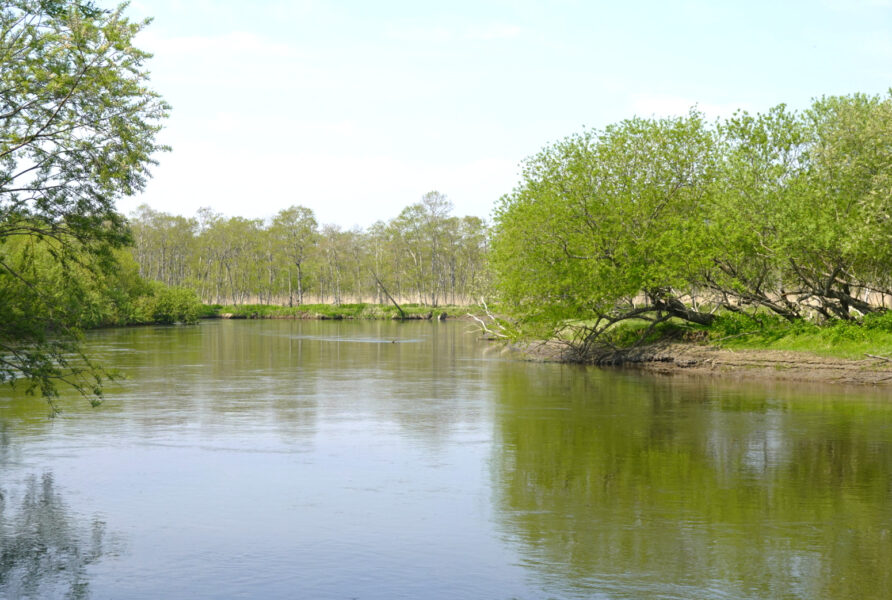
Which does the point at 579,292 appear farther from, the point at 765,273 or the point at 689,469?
the point at 689,469

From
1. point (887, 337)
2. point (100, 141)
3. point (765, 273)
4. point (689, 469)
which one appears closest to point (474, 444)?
point (689, 469)

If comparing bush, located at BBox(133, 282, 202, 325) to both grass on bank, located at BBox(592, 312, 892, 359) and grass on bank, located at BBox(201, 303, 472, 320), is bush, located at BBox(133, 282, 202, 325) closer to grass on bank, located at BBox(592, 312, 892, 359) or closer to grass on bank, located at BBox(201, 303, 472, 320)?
grass on bank, located at BBox(201, 303, 472, 320)

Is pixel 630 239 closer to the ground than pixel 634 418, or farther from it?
farther from it

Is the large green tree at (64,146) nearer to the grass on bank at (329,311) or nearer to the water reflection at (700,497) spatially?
the water reflection at (700,497)

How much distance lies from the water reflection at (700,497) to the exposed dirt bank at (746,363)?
20.1ft

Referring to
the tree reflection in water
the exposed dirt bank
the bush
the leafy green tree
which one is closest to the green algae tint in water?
the tree reflection in water

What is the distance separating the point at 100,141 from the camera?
Answer: 1725cm

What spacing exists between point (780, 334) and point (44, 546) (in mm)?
34482

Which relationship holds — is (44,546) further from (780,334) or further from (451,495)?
(780,334)

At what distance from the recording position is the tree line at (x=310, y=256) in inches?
5743

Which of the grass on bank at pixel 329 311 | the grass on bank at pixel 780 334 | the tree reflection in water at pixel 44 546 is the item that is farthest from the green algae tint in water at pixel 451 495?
the grass on bank at pixel 329 311

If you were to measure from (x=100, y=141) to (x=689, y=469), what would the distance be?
14198 millimetres

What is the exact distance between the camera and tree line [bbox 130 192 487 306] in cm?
14588

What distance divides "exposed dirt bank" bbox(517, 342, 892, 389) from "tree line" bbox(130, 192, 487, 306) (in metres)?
95.2
